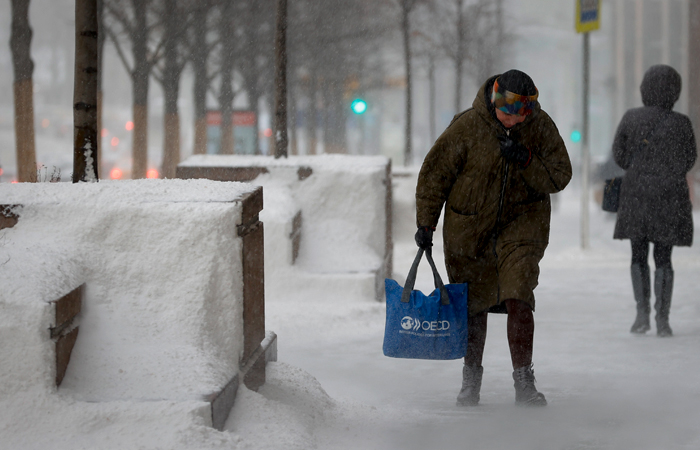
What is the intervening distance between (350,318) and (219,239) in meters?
3.82

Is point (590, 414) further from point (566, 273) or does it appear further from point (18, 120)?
point (18, 120)

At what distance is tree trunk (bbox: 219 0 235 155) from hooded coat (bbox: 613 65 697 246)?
13421 millimetres

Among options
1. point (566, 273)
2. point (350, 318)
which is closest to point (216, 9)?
point (566, 273)

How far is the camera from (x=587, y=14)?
44.7 ft

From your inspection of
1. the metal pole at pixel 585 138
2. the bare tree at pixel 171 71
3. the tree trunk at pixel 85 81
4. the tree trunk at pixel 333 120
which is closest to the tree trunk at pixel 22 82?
the bare tree at pixel 171 71

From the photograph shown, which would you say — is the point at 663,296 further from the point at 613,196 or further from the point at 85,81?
the point at 85,81

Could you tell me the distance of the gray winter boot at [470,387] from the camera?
4684 mm

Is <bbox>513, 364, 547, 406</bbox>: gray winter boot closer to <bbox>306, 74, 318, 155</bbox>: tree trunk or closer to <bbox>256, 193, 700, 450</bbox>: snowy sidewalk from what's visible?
<bbox>256, 193, 700, 450</bbox>: snowy sidewalk

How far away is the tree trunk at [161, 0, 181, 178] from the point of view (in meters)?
17.7

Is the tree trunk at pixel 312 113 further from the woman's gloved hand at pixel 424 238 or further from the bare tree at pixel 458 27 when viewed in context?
the woman's gloved hand at pixel 424 238

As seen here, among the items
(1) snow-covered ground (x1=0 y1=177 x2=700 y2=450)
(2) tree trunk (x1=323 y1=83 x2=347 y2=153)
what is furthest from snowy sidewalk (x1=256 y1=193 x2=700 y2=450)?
(2) tree trunk (x1=323 y1=83 x2=347 y2=153)

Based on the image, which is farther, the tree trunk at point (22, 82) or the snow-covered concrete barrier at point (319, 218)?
the tree trunk at point (22, 82)

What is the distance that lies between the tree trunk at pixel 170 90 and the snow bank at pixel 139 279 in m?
13.3

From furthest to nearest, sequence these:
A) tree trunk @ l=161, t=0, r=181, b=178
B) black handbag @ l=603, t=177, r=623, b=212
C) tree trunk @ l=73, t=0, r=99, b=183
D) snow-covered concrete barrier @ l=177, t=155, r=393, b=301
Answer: tree trunk @ l=161, t=0, r=181, b=178 < snow-covered concrete barrier @ l=177, t=155, r=393, b=301 < black handbag @ l=603, t=177, r=623, b=212 < tree trunk @ l=73, t=0, r=99, b=183
